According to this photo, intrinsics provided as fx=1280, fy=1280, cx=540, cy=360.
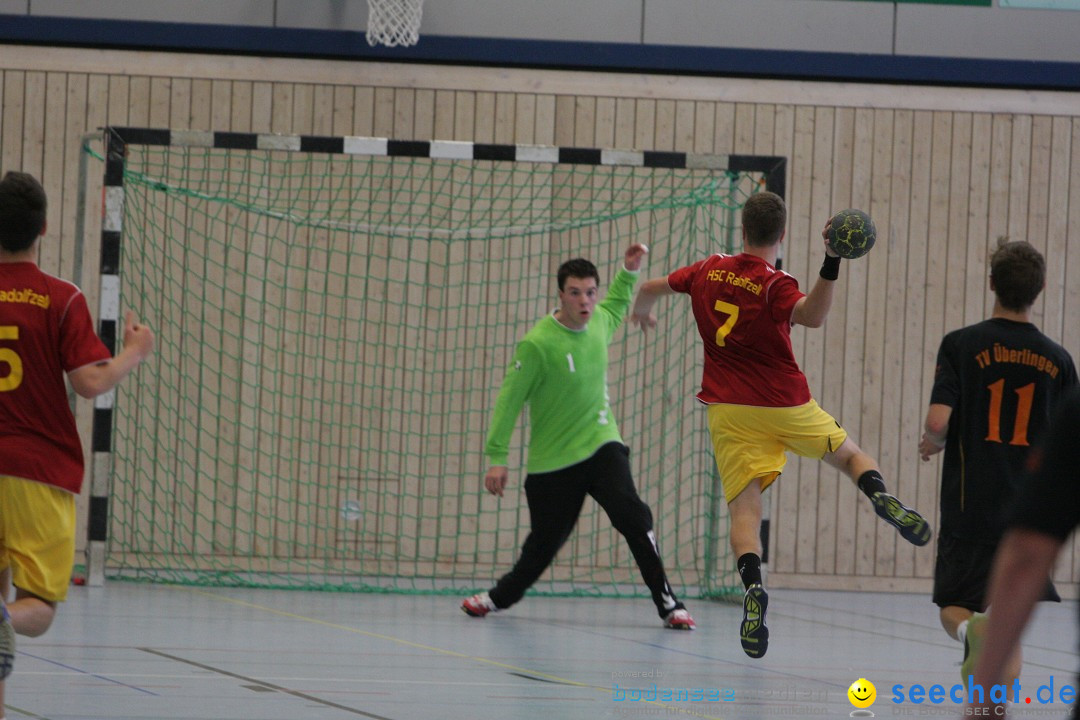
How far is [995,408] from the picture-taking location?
16.4ft

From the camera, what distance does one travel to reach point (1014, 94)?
1164cm

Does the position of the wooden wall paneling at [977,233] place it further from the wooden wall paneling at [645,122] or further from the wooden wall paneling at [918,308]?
the wooden wall paneling at [645,122]

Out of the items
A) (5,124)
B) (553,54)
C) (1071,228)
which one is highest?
(553,54)

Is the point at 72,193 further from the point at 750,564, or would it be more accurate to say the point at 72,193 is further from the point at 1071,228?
the point at 1071,228

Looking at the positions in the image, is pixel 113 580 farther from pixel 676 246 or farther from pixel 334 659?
pixel 676 246

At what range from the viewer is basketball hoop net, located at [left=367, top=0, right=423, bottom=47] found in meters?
10.9

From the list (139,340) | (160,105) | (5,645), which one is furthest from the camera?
(160,105)

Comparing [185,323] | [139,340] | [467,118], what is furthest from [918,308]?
[139,340]

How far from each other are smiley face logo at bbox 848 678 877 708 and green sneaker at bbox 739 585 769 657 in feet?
1.79

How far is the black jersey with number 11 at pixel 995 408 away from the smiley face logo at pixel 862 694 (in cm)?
96

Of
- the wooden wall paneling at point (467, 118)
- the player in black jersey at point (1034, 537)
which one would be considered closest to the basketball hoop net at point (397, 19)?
the wooden wall paneling at point (467, 118)

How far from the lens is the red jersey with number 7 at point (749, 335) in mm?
5824

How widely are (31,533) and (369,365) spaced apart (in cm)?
717

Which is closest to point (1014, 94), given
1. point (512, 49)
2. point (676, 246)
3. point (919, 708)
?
point (676, 246)
